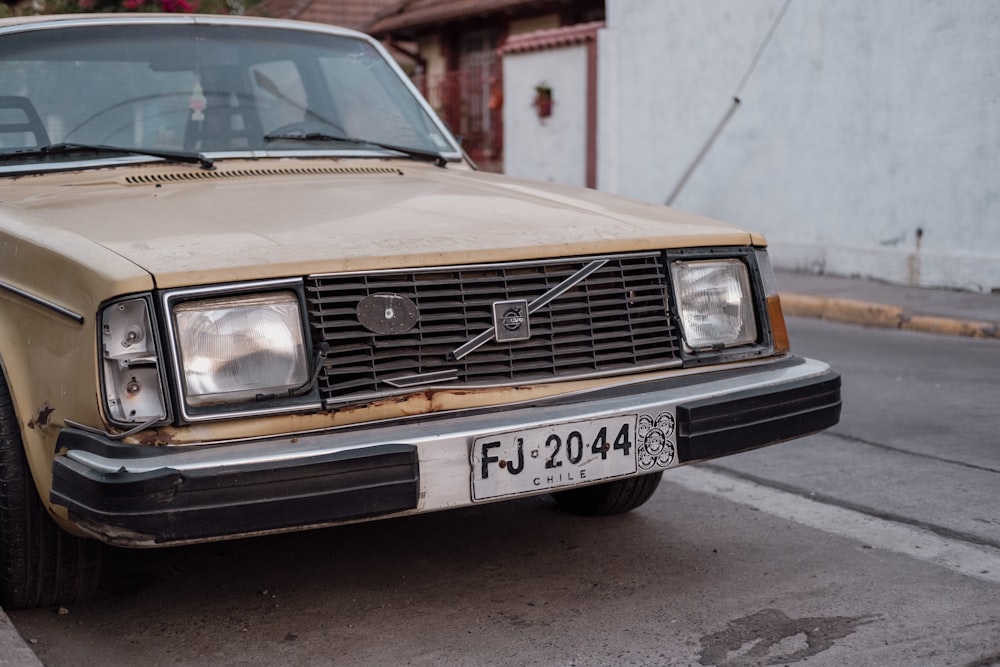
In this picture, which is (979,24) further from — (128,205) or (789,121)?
(128,205)

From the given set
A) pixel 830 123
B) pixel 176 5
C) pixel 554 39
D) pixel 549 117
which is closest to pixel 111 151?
pixel 176 5

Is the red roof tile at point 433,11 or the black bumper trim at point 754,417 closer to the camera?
the black bumper trim at point 754,417

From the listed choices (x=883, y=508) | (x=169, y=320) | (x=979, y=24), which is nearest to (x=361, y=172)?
(x=169, y=320)

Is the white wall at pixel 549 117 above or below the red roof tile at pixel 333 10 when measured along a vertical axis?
below

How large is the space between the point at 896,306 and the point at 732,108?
3738 mm

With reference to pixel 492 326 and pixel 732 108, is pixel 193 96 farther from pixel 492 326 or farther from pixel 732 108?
pixel 732 108

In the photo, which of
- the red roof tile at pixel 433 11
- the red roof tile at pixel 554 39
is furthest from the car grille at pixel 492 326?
the red roof tile at pixel 433 11

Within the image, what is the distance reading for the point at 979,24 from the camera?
9.13 metres

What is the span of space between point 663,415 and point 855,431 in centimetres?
252

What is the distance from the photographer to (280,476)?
2596 millimetres

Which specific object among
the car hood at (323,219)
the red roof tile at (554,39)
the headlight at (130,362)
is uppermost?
the red roof tile at (554,39)

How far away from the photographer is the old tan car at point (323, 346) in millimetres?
2627

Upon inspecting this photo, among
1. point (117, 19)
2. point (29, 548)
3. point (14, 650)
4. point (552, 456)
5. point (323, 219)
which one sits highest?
point (117, 19)

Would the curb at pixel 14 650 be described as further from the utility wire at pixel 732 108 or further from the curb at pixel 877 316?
the utility wire at pixel 732 108
